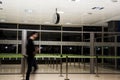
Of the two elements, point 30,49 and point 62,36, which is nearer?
point 30,49

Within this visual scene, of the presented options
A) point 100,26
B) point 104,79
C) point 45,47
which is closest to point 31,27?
point 45,47

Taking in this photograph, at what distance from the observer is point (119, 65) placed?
1226 centimetres

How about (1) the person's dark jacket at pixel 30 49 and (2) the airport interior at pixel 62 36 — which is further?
(2) the airport interior at pixel 62 36

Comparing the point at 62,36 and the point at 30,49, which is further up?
the point at 62,36

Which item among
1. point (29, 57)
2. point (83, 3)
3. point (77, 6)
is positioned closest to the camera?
point (29, 57)

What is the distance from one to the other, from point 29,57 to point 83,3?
365cm

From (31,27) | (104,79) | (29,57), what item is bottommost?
(104,79)

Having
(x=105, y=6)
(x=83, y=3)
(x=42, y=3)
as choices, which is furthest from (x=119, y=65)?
(x=42, y=3)

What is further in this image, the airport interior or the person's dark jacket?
the airport interior

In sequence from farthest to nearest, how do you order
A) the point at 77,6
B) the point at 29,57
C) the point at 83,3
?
1. the point at 77,6
2. the point at 83,3
3. the point at 29,57

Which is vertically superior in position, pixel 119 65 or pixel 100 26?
pixel 100 26

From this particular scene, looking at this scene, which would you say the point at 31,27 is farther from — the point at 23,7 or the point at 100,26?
the point at 23,7

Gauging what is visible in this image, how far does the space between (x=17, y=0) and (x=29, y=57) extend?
121 inches

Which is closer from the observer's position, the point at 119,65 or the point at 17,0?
the point at 17,0
